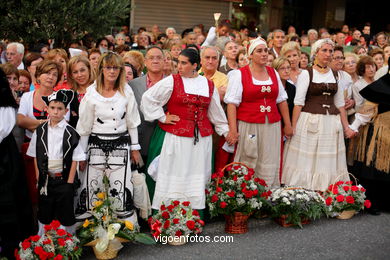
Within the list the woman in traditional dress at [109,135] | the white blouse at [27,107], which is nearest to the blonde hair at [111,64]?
the woman in traditional dress at [109,135]

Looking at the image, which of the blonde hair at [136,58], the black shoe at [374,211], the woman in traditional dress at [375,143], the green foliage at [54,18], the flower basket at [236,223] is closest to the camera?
the flower basket at [236,223]

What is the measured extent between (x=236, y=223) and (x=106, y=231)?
1.55m

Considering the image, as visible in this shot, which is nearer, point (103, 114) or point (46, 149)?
point (46, 149)

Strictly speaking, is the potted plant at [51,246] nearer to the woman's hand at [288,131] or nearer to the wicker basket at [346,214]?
the woman's hand at [288,131]

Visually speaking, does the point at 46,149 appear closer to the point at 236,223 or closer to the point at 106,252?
the point at 106,252

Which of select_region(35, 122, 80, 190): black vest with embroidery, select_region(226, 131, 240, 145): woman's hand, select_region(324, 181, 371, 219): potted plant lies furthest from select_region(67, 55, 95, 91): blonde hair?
select_region(324, 181, 371, 219): potted plant

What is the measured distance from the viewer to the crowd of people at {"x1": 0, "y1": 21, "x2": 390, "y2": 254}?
15.5ft

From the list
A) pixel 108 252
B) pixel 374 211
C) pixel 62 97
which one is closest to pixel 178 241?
pixel 108 252

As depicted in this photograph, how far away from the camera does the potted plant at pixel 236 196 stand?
545 centimetres

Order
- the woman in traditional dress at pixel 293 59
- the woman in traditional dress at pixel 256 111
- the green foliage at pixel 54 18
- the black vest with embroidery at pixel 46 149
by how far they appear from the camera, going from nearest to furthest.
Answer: the black vest with embroidery at pixel 46 149 → the woman in traditional dress at pixel 256 111 → the woman in traditional dress at pixel 293 59 → the green foliage at pixel 54 18

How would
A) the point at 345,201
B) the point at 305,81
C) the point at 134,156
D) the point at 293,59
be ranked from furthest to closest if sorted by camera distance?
the point at 293,59 < the point at 305,81 < the point at 345,201 < the point at 134,156

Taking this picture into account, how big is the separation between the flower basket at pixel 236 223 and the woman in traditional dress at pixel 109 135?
3.72 feet

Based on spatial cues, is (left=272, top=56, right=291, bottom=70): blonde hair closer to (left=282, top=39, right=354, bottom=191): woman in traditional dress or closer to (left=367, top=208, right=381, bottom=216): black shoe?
(left=282, top=39, right=354, bottom=191): woman in traditional dress

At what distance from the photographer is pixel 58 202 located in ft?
15.4
